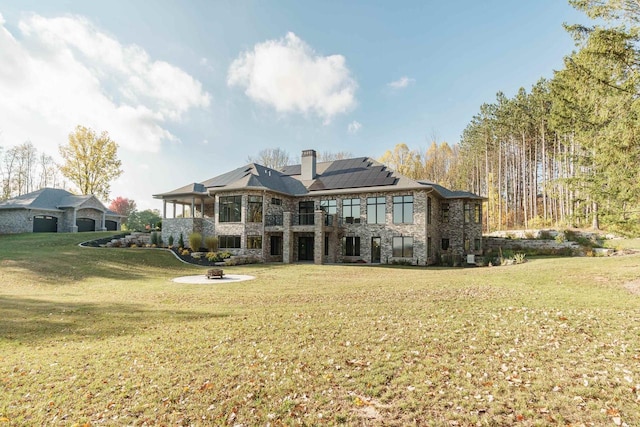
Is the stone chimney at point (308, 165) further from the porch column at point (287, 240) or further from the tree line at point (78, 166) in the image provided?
the tree line at point (78, 166)

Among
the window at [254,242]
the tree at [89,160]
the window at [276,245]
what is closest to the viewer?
the window at [254,242]

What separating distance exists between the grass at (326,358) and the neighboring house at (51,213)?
24319mm

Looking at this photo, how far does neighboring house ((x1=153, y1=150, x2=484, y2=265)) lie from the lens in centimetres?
2356

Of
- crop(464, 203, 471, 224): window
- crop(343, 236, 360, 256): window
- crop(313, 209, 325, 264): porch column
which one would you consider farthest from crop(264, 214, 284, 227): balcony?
crop(464, 203, 471, 224): window

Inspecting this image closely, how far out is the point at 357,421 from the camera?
353cm

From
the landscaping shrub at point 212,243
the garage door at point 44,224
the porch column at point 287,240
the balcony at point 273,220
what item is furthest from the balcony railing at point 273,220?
the garage door at point 44,224

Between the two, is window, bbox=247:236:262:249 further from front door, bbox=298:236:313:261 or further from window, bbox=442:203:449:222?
window, bbox=442:203:449:222

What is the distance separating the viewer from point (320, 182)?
27656mm

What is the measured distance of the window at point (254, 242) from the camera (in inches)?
976

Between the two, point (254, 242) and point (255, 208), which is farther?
point (255, 208)

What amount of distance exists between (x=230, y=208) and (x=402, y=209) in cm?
1317

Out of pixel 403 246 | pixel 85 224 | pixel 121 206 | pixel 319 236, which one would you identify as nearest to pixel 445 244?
pixel 403 246

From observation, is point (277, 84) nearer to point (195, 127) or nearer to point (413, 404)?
point (195, 127)

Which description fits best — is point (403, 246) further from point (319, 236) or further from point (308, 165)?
point (308, 165)
